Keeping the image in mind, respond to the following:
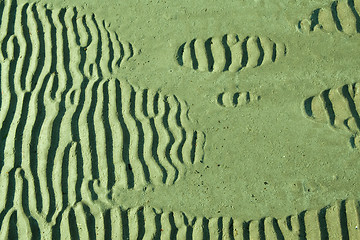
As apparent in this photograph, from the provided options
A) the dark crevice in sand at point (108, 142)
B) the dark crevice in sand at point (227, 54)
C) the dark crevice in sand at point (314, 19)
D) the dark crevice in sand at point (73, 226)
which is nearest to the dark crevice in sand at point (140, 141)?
the dark crevice in sand at point (108, 142)

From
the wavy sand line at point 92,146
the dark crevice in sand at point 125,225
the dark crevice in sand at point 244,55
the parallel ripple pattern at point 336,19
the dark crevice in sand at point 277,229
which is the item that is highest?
the parallel ripple pattern at point 336,19

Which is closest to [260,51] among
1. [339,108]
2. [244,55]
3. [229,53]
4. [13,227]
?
[244,55]

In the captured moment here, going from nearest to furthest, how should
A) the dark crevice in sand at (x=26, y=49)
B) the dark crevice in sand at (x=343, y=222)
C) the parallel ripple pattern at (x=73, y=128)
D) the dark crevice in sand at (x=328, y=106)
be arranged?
the dark crevice in sand at (x=343, y=222)
the parallel ripple pattern at (x=73, y=128)
the dark crevice in sand at (x=328, y=106)
the dark crevice in sand at (x=26, y=49)

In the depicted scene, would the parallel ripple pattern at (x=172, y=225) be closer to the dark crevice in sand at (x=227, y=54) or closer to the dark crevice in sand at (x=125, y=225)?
the dark crevice in sand at (x=125, y=225)

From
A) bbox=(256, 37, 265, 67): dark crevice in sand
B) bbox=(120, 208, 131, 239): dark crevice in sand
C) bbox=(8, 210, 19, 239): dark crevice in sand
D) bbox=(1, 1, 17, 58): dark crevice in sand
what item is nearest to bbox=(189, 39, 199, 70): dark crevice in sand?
bbox=(256, 37, 265, 67): dark crevice in sand

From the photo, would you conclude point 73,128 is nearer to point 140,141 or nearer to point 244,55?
point 140,141

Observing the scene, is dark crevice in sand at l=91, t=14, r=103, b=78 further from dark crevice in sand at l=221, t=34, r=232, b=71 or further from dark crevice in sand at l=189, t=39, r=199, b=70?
dark crevice in sand at l=221, t=34, r=232, b=71

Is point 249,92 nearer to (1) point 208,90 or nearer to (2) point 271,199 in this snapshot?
(1) point 208,90
